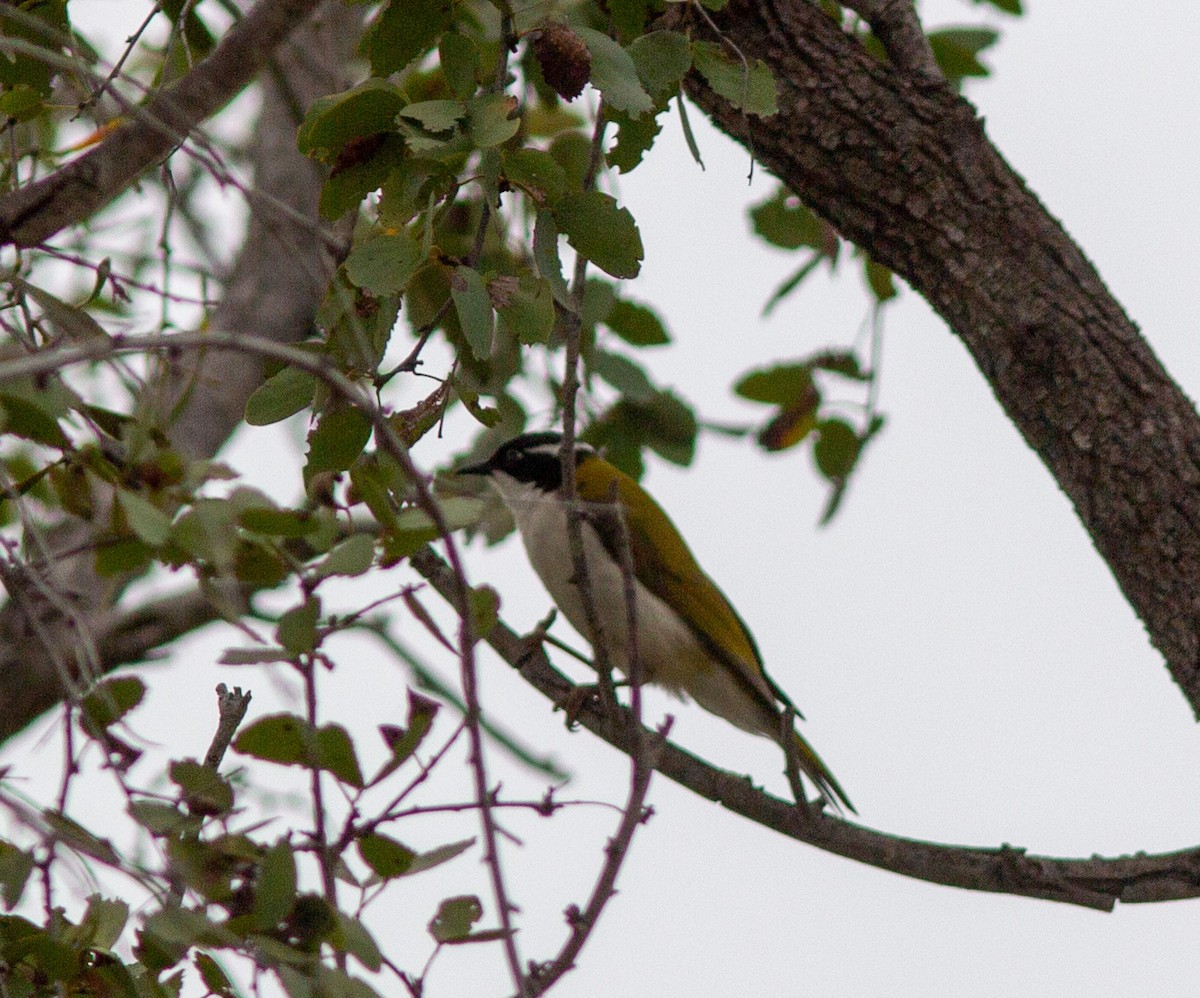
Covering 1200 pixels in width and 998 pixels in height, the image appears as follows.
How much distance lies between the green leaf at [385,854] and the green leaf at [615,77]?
1.12m

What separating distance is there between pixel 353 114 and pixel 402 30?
24cm

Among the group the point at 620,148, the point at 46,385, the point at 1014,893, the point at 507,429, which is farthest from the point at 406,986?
the point at 507,429

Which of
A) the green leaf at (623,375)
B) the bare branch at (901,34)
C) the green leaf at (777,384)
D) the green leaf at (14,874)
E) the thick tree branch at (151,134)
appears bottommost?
the green leaf at (14,874)

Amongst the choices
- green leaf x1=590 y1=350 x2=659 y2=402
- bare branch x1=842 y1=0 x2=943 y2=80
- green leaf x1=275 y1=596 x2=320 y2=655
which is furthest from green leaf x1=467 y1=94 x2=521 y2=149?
green leaf x1=590 y1=350 x2=659 y2=402

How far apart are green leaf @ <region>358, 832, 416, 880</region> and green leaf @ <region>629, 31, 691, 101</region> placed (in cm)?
131

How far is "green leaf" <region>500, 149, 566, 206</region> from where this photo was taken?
7.95ft

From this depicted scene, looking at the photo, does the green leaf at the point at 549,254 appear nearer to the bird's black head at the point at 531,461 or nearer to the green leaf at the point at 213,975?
the green leaf at the point at 213,975

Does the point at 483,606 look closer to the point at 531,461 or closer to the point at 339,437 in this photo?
the point at 339,437

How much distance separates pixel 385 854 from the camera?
6.30 ft

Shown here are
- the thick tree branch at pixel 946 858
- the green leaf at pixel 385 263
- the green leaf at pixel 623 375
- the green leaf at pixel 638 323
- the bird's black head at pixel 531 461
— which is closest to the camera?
the green leaf at pixel 385 263

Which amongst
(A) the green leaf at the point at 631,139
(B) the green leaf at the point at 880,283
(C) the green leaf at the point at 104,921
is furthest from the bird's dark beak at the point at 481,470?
(C) the green leaf at the point at 104,921

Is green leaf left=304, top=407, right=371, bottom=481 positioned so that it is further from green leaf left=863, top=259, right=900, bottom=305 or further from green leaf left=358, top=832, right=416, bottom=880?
green leaf left=863, top=259, right=900, bottom=305

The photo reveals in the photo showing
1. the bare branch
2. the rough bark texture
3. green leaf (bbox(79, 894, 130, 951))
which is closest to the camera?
green leaf (bbox(79, 894, 130, 951))

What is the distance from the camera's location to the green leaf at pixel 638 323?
428cm
